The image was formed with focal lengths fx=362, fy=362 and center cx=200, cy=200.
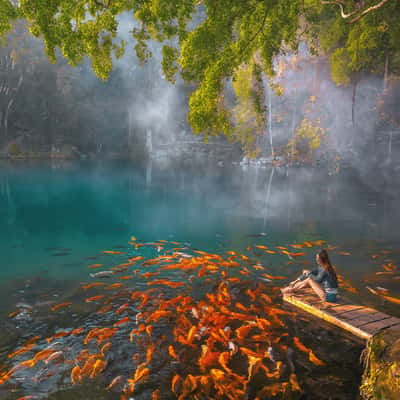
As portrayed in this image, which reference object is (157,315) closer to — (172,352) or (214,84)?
(172,352)

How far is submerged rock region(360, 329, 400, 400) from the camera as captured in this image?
416cm

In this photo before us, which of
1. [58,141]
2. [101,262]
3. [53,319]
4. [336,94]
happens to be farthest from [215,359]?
[58,141]

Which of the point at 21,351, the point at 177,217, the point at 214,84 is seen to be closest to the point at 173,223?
the point at 177,217

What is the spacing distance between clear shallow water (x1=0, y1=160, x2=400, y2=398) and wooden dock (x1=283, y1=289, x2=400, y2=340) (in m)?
1.40

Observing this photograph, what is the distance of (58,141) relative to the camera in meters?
51.5

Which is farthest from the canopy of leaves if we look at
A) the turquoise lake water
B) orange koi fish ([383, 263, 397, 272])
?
orange koi fish ([383, 263, 397, 272])

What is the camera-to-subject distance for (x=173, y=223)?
1780 centimetres

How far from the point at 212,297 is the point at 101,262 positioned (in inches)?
197

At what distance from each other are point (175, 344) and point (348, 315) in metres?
3.35

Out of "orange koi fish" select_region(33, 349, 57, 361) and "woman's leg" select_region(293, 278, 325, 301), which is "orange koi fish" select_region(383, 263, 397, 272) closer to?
"woman's leg" select_region(293, 278, 325, 301)

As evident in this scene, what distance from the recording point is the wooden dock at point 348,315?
649cm

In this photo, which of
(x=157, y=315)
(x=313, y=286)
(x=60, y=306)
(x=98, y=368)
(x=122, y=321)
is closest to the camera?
(x=98, y=368)

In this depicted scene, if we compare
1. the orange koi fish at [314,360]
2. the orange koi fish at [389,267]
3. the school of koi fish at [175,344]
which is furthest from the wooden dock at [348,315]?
the orange koi fish at [389,267]

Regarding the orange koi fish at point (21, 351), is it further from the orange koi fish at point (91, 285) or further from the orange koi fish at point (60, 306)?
the orange koi fish at point (91, 285)
